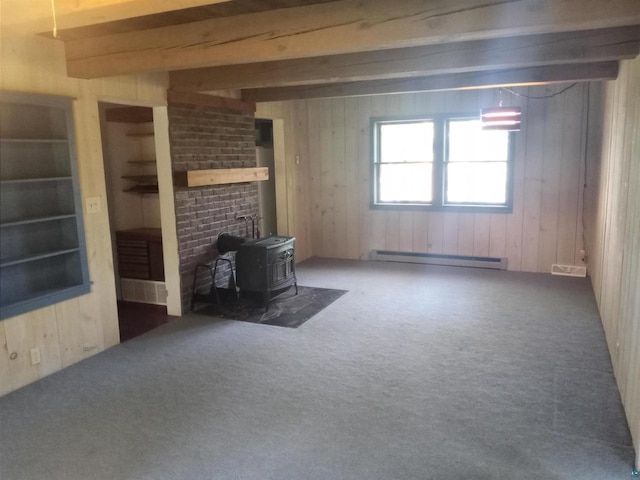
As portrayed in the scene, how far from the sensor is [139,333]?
4.35 m

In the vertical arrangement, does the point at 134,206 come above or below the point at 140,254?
above

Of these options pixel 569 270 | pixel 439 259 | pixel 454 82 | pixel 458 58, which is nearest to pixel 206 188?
pixel 454 82

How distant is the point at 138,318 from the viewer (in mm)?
4785

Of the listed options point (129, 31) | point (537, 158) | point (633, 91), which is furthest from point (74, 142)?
point (537, 158)

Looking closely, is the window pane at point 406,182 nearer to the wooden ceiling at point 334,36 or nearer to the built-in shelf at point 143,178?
the wooden ceiling at point 334,36

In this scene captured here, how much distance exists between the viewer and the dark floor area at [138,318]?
14.4 feet

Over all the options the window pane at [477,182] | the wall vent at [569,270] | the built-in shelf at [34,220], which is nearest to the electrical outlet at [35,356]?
the built-in shelf at [34,220]

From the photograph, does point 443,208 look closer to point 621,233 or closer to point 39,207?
point 621,233

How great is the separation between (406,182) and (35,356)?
16.6ft

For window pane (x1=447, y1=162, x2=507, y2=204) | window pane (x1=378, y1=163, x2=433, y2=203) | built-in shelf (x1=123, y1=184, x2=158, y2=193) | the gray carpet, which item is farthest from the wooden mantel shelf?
window pane (x1=447, y1=162, x2=507, y2=204)

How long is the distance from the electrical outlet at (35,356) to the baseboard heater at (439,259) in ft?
15.4

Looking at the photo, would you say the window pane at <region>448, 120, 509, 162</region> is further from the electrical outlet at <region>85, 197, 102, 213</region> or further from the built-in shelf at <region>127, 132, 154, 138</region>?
the electrical outlet at <region>85, 197, 102, 213</region>

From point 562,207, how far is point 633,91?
9.80 ft

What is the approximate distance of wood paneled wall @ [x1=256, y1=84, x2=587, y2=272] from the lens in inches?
233
